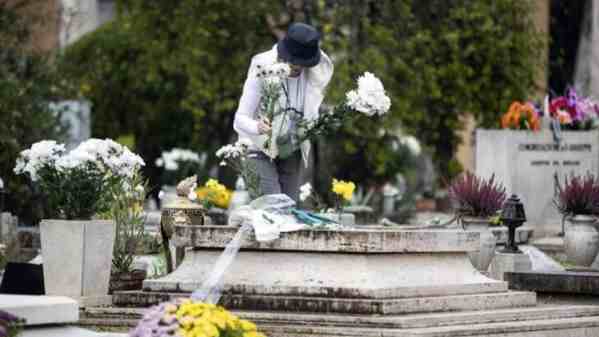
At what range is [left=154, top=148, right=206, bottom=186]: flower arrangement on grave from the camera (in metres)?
28.4

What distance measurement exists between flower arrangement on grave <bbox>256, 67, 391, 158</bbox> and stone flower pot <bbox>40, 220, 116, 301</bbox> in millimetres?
1336

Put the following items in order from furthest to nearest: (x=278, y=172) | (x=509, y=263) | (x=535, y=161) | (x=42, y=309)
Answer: (x=535, y=161)
(x=509, y=263)
(x=278, y=172)
(x=42, y=309)

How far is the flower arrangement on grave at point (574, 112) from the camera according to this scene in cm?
2319

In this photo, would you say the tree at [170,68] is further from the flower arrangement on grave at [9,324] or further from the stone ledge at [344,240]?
the flower arrangement on grave at [9,324]

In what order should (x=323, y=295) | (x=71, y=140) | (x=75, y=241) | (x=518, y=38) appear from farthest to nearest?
(x=518, y=38) < (x=71, y=140) < (x=75, y=241) < (x=323, y=295)

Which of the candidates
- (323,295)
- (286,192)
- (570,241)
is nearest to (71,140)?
(570,241)

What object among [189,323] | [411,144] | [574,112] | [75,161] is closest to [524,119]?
[574,112]

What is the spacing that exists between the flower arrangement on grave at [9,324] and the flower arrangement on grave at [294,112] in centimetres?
349

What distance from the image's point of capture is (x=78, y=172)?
1320cm

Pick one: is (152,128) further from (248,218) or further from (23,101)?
(248,218)

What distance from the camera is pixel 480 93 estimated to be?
100 feet

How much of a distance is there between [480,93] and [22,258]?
46.1ft

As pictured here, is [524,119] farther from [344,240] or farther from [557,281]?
[344,240]

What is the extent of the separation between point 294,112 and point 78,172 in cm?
161
